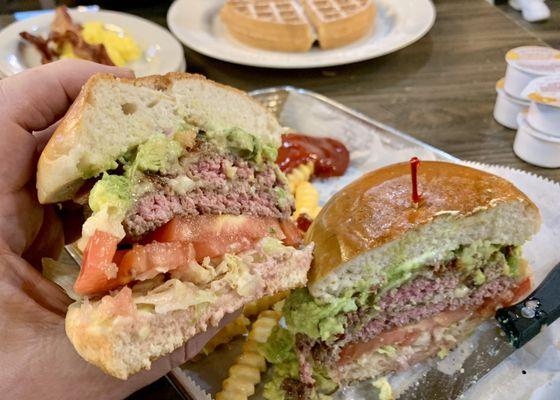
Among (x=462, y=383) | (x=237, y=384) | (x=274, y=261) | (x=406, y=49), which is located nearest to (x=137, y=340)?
(x=274, y=261)

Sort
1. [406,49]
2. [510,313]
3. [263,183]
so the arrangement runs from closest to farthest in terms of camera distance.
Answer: [263,183], [510,313], [406,49]

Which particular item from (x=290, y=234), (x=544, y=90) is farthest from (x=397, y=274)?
(x=544, y=90)

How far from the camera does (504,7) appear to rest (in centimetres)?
594

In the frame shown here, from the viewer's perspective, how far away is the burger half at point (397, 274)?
2.25 m

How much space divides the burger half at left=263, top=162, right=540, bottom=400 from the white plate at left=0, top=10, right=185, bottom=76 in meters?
2.37

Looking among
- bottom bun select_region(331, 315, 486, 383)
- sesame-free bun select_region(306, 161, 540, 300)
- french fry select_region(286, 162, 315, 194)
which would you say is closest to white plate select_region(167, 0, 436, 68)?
french fry select_region(286, 162, 315, 194)

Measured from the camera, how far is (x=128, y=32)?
187 inches

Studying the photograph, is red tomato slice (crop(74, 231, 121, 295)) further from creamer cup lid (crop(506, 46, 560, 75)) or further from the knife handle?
creamer cup lid (crop(506, 46, 560, 75))

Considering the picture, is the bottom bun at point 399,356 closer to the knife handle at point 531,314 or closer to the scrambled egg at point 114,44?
the knife handle at point 531,314

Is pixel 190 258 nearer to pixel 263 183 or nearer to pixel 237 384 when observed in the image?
pixel 263 183

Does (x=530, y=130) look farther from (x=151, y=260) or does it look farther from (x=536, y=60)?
(x=151, y=260)

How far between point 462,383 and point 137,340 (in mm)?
1439

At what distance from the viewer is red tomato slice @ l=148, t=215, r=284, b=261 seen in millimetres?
1904

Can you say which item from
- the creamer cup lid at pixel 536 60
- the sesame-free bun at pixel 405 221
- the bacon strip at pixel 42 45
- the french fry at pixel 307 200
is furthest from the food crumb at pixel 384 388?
the bacon strip at pixel 42 45
